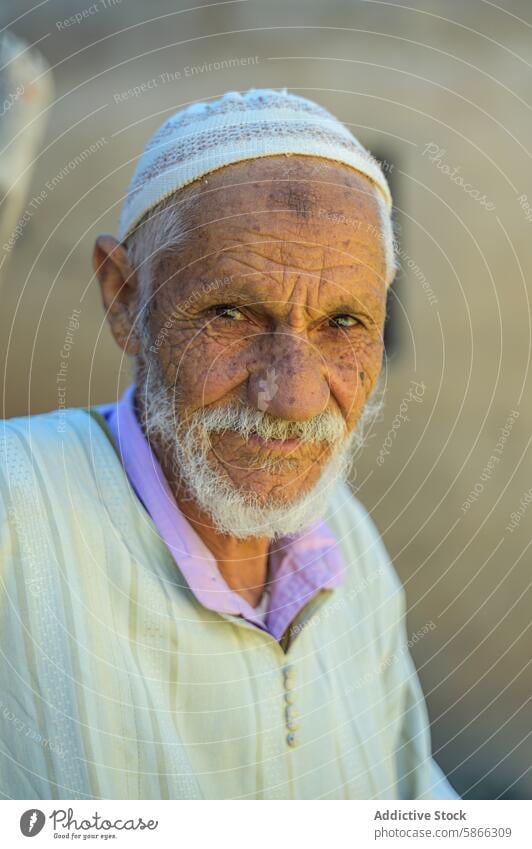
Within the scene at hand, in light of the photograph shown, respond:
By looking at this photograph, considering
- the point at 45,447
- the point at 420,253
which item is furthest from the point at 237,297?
the point at 420,253

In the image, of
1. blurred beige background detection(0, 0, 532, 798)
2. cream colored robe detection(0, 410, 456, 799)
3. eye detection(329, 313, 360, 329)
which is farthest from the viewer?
blurred beige background detection(0, 0, 532, 798)

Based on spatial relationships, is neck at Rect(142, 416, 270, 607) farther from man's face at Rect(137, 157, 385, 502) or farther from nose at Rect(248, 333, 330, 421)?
nose at Rect(248, 333, 330, 421)

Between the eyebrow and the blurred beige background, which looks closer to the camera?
the eyebrow

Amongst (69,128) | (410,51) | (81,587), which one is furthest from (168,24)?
(81,587)

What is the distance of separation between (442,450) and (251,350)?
122 centimetres

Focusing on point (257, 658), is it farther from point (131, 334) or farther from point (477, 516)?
point (477, 516)

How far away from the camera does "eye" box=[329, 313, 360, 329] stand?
4.23ft

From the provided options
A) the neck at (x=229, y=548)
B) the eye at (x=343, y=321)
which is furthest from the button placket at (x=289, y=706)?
the eye at (x=343, y=321)

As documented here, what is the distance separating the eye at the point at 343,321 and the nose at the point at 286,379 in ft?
0.22

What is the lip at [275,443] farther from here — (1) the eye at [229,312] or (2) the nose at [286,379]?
(1) the eye at [229,312]

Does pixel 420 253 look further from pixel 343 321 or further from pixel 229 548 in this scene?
pixel 229 548

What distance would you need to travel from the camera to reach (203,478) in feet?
4.25

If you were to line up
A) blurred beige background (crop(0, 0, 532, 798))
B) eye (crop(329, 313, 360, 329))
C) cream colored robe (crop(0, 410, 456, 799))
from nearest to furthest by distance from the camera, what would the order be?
cream colored robe (crop(0, 410, 456, 799)) < eye (crop(329, 313, 360, 329)) < blurred beige background (crop(0, 0, 532, 798))

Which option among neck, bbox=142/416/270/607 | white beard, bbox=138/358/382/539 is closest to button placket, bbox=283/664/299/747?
neck, bbox=142/416/270/607
